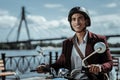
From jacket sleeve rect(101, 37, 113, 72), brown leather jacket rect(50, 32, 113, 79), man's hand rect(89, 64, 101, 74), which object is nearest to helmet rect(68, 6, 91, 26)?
brown leather jacket rect(50, 32, 113, 79)

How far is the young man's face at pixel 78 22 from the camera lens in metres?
2.99

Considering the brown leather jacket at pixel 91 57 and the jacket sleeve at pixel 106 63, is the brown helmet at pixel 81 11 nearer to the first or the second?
the brown leather jacket at pixel 91 57

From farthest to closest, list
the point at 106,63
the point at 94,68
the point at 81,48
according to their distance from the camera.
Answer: the point at 81,48 < the point at 106,63 < the point at 94,68

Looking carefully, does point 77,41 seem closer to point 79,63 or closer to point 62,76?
point 79,63

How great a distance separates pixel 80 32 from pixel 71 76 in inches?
17.1

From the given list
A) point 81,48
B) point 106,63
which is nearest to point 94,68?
point 106,63

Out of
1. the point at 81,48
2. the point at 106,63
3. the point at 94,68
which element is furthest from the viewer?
the point at 81,48

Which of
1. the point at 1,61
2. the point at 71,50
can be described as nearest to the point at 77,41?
the point at 71,50

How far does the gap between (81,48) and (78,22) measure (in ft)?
0.78

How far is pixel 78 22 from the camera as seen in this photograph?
300cm

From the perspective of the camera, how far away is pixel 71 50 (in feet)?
10.3

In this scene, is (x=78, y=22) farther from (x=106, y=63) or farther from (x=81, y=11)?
(x=106, y=63)

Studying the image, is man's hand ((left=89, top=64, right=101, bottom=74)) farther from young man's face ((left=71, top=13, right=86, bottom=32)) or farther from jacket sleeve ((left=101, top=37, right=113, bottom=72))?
A: young man's face ((left=71, top=13, right=86, bottom=32))

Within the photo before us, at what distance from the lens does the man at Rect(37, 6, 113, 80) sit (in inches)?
116
